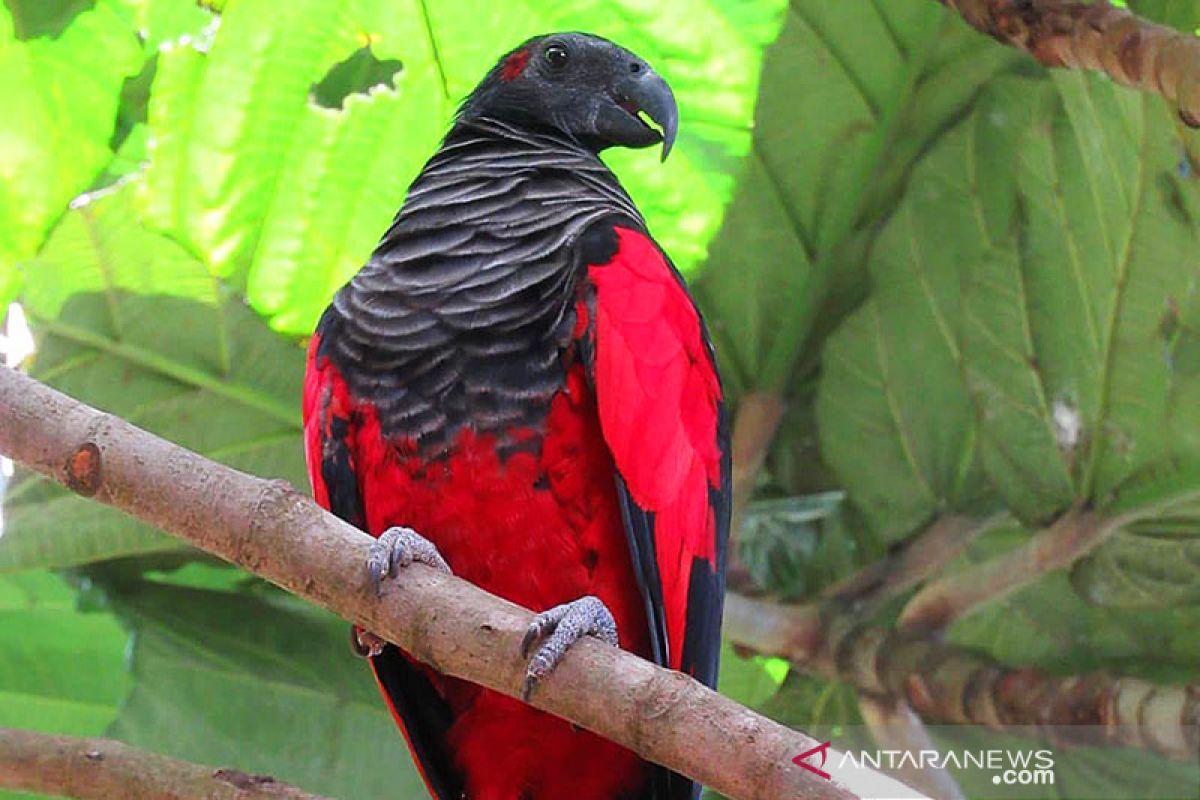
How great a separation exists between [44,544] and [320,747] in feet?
1.80

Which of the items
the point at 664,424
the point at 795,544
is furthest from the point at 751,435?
the point at 664,424

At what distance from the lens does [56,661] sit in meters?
2.40

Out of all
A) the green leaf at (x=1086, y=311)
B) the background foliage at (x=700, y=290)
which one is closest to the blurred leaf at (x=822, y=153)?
the background foliage at (x=700, y=290)

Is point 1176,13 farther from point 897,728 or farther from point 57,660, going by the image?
point 57,660

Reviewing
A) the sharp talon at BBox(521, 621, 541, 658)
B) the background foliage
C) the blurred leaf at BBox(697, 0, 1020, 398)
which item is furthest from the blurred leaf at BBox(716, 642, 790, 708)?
the sharp talon at BBox(521, 621, 541, 658)

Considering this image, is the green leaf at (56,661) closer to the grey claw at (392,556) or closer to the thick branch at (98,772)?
the thick branch at (98,772)

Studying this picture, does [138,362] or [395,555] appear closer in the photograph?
[395,555]

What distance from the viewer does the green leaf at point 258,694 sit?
7.61 ft

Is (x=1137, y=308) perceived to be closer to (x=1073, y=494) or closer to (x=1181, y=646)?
(x=1073, y=494)

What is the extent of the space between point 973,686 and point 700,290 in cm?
75

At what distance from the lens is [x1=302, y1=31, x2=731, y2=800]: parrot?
1.66 meters

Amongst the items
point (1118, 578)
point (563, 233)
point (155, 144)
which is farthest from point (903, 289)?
point (155, 144)

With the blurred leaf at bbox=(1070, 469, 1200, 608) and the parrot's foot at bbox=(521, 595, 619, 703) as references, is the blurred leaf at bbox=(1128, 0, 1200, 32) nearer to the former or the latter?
the blurred leaf at bbox=(1070, 469, 1200, 608)

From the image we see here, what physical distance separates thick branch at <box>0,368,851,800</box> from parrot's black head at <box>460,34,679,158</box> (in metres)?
0.86
